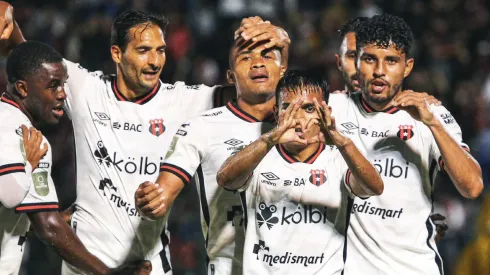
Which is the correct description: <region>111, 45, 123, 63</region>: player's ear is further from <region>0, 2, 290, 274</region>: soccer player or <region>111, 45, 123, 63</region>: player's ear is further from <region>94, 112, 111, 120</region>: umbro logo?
<region>94, 112, 111, 120</region>: umbro logo

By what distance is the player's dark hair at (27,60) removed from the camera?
660cm

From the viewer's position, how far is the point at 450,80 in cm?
1337

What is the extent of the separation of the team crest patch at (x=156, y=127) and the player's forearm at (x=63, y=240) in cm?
95

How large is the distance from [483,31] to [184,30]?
4540 millimetres

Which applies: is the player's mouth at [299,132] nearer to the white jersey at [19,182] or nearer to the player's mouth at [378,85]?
the player's mouth at [378,85]

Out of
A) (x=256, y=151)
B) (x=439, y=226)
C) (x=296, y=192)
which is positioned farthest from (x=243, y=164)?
(x=439, y=226)

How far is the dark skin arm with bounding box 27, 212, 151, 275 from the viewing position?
642 cm

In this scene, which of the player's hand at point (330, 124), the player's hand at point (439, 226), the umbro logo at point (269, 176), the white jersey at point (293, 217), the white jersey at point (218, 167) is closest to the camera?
the player's hand at point (330, 124)

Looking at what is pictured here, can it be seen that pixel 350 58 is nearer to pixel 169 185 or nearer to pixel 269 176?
pixel 269 176

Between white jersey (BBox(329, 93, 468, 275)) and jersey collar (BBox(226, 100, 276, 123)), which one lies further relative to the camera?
jersey collar (BBox(226, 100, 276, 123))

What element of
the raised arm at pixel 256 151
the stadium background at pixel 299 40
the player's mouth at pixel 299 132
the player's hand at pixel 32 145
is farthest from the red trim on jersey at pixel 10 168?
the stadium background at pixel 299 40

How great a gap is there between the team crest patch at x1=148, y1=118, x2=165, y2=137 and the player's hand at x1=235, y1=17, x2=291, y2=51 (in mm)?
906

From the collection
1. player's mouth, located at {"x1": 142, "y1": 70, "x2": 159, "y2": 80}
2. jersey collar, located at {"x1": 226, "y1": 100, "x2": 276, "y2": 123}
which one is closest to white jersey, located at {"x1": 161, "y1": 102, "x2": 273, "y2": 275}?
jersey collar, located at {"x1": 226, "y1": 100, "x2": 276, "y2": 123}

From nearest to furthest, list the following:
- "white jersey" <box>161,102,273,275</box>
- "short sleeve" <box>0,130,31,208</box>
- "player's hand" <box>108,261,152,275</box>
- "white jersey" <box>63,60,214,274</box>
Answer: "short sleeve" <box>0,130,31,208</box>, "white jersey" <box>161,102,273,275</box>, "player's hand" <box>108,261,152,275</box>, "white jersey" <box>63,60,214,274</box>
